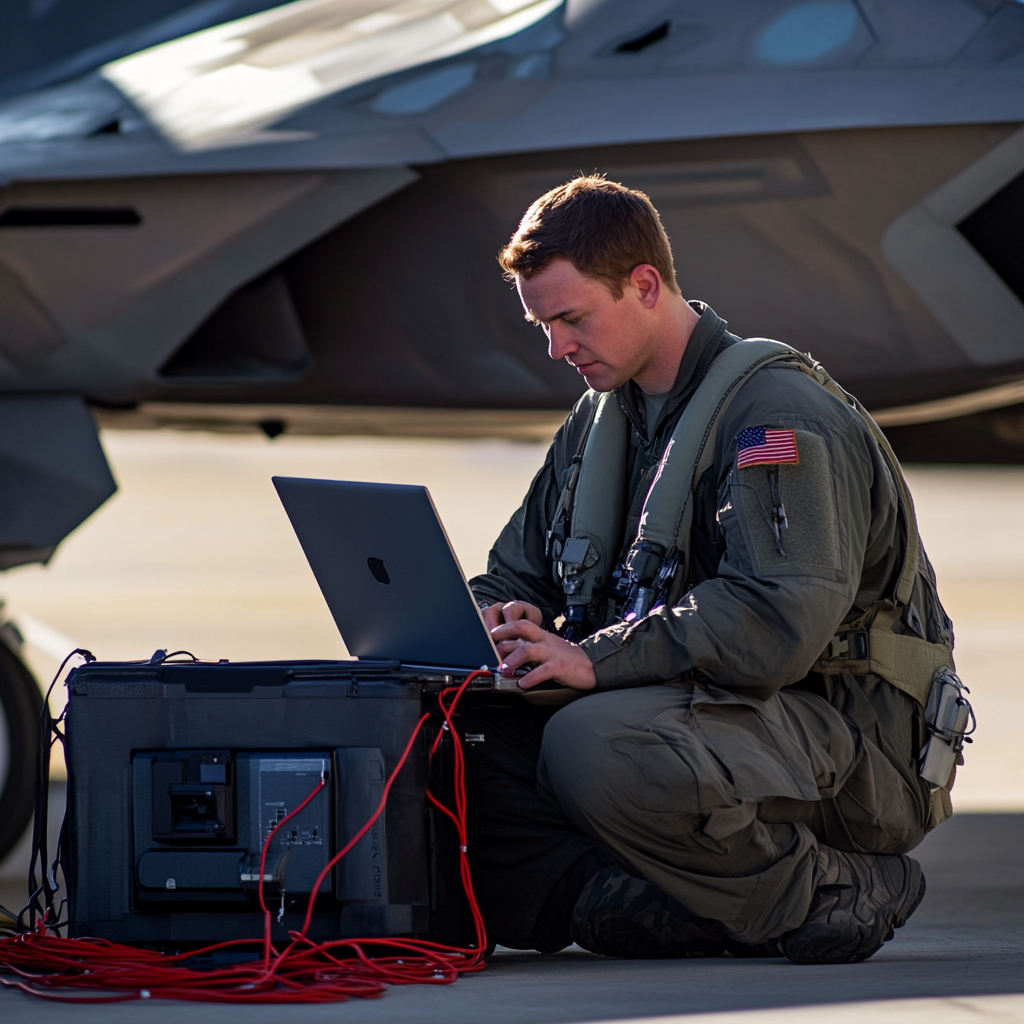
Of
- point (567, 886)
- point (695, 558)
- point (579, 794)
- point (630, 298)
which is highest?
point (630, 298)

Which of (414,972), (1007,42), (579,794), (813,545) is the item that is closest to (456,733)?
(579,794)

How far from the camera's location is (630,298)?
8.38 ft

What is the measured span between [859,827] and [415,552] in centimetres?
86

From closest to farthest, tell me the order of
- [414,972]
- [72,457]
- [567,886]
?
1. [414,972]
2. [567,886]
3. [72,457]

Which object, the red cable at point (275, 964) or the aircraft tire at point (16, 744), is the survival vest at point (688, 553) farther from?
the aircraft tire at point (16, 744)

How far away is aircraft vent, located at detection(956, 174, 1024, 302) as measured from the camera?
13.2 ft

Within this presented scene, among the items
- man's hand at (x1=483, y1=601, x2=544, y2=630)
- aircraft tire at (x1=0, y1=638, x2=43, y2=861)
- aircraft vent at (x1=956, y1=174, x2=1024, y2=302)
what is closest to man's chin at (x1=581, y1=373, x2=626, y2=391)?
man's hand at (x1=483, y1=601, x2=544, y2=630)

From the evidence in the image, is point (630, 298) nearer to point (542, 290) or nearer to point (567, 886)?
point (542, 290)

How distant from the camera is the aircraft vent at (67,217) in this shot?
4254mm

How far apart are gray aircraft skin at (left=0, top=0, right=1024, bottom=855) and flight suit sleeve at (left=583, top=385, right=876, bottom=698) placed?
5.75 ft

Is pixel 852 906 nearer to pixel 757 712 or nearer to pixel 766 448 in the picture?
pixel 757 712

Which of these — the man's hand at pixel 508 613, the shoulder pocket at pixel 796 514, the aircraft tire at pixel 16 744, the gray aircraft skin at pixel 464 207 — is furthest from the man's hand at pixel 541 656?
the aircraft tire at pixel 16 744

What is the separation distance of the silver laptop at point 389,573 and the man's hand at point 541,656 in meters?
0.04

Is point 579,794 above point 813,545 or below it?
below
